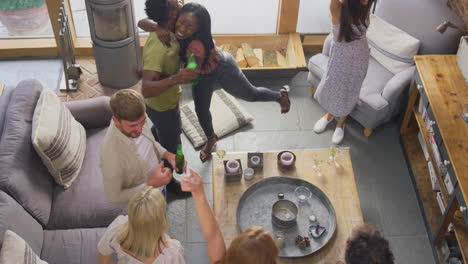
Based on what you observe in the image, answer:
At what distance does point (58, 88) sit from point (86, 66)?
0.37 meters

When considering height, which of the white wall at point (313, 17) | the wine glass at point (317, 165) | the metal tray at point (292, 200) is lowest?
the metal tray at point (292, 200)

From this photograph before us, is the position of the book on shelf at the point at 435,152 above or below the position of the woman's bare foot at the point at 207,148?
above

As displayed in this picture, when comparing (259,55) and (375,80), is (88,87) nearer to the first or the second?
(259,55)

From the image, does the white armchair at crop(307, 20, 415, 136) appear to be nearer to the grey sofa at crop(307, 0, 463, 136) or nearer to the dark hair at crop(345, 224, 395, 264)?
the grey sofa at crop(307, 0, 463, 136)

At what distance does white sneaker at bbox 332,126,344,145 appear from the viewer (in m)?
4.12

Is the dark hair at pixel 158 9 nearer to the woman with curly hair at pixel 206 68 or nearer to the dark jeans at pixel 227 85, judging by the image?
the woman with curly hair at pixel 206 68

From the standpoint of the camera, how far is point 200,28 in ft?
9.34

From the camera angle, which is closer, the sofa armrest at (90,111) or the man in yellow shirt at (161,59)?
the man in yellow shirt at (161,59)

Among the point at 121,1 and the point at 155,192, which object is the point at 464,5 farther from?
the point at 155,192

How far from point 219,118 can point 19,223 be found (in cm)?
193

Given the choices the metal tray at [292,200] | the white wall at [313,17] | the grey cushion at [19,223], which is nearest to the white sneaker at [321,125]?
the metal tray at [292,200]

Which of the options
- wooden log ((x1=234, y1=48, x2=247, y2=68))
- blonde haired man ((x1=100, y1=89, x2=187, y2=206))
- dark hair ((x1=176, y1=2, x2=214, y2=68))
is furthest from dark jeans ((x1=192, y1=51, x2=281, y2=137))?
wooden log ((x1=234, y1=48, x2=247, y2=68))

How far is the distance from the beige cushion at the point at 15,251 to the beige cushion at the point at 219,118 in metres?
1.73

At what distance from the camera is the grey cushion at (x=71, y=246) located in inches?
113
